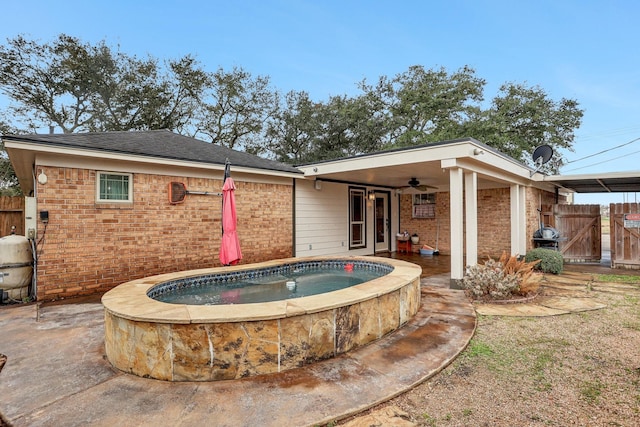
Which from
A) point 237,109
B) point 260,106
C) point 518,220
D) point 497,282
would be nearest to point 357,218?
point 518,220

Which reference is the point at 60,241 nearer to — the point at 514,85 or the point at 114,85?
the point at 114,85

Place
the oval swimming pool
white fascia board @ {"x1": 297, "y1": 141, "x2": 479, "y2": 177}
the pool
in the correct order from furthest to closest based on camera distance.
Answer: white fascia board @ {"x1": 297, "y1": 141, "x2": 479, "y2": 177}, the oval swimming pool, the pool

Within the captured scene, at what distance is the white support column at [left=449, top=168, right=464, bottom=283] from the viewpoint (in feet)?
18.4

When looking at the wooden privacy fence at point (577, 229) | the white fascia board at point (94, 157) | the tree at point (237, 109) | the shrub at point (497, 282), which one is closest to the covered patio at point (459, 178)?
the shrub at point (497, 282)

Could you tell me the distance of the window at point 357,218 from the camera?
409 inches

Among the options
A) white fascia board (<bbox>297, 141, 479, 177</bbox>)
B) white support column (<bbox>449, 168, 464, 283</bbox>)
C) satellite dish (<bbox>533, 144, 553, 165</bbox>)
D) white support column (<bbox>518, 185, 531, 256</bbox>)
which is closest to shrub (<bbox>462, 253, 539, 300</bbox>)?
white support column (<bbox>449, 168, 464, 283</bbox>)

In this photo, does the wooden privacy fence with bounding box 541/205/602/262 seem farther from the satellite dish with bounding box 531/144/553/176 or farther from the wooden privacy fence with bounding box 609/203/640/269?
the satellite dish with bounding box 531/144/553/176

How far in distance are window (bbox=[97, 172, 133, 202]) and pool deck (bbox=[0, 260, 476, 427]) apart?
101 inches

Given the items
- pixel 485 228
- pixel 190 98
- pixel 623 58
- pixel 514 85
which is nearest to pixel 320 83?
pixel 190 98

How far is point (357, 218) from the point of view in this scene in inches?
418

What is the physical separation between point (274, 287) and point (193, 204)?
2738 millimetres

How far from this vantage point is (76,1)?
10859mm

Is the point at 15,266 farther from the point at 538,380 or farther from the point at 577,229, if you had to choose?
the point at 577,229

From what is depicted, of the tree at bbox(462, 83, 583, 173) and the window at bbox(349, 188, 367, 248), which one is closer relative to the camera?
the window at bbox(349, 188, 367, 248)
